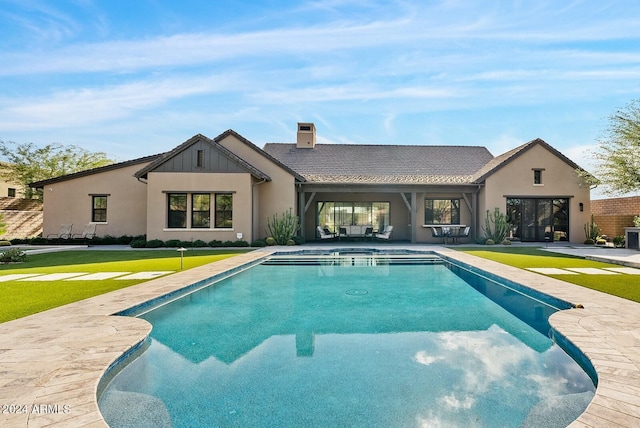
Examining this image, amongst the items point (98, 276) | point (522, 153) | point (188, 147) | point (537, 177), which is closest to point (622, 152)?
point (537, 177)

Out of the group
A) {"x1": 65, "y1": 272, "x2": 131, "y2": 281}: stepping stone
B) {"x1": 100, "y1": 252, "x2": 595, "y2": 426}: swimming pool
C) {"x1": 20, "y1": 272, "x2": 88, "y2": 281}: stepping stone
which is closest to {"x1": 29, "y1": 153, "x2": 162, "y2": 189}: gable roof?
{"x1": 20, "y1": 272, "x2": 88, "y2": 281}: stepping stone

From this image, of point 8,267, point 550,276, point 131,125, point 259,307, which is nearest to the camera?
point 259,307

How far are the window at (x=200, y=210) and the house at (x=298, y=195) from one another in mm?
47

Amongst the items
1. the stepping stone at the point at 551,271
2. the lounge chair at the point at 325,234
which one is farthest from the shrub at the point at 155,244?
the stepping stone at the point at 551,271

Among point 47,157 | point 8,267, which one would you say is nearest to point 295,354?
point 8,267

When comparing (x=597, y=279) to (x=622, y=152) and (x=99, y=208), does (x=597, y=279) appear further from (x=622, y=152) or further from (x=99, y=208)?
(x=99, y=208)

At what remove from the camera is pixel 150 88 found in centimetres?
1452

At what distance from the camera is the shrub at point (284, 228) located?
1600 cm

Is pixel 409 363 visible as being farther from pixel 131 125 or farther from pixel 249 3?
pixel 131 125

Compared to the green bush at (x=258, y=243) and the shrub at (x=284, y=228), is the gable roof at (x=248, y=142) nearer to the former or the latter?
the shrub at (x=284, y=228)

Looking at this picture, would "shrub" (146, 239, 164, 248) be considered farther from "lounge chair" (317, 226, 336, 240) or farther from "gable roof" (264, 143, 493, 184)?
"gable roof" (264, 143, 493, 184)

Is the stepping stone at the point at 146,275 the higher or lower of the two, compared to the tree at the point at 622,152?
lower

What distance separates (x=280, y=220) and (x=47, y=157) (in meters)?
23.3

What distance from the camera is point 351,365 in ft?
11.7
